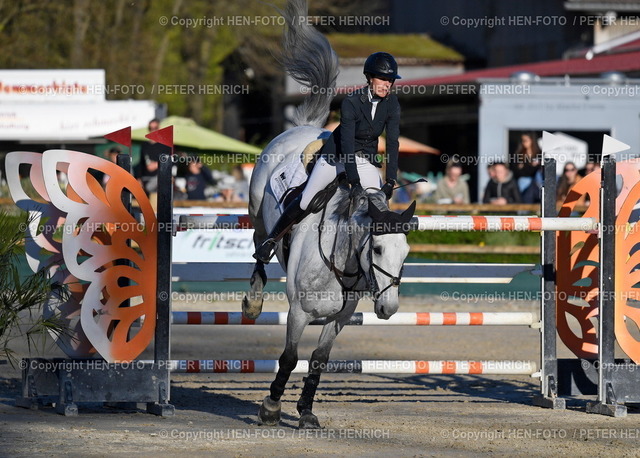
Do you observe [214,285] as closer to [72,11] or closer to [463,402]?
[463,402]

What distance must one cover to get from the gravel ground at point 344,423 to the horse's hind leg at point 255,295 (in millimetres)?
719

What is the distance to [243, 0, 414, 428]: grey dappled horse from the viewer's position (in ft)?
21.8

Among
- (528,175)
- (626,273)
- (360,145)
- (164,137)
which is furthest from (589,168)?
(164,137)

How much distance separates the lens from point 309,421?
718cm

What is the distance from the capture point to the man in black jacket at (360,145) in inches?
283

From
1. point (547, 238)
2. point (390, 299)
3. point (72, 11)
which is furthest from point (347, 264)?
point (72, 11)

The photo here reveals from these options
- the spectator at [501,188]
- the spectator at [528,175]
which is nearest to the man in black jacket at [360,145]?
the spectator at [528,175]

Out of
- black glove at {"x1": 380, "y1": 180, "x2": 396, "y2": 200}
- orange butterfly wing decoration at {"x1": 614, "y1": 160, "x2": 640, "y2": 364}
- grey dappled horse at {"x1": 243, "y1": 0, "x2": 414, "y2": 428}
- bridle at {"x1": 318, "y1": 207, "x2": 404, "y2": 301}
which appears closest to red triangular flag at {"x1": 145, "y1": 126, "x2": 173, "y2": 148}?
grey dappled horse at {"x1": 243, "y1": 0, "x2": 414, "y2": 428}

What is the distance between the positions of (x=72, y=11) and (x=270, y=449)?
81.0 ft

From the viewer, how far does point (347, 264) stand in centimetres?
697

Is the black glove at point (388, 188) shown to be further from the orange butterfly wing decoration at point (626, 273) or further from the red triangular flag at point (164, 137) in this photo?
the orange butterfly wing decoration at point (626, 273)

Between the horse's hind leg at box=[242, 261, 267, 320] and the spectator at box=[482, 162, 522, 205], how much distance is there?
951 cm
